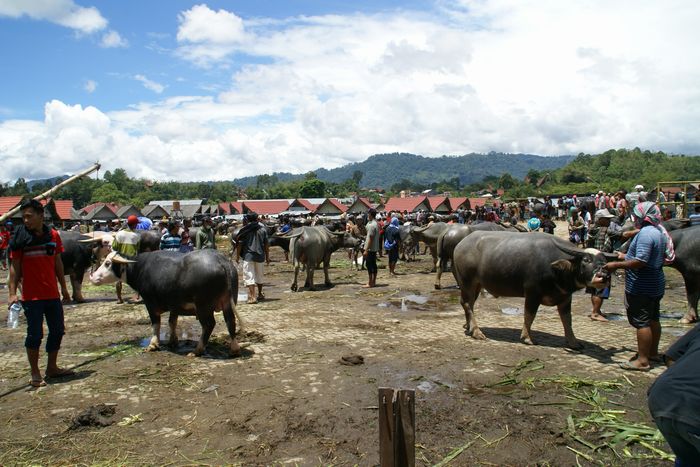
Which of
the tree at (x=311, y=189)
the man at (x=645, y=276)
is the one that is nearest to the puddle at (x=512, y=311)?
the man at (x=645, y=276)

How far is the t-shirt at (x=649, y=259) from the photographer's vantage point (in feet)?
19.1

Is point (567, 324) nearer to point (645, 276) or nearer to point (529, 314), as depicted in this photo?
point (529, 314)

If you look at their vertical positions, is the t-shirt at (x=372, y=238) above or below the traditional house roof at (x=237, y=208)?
above

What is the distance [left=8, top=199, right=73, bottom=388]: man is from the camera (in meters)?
5.84

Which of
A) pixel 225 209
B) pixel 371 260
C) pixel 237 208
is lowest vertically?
pixel 225 209

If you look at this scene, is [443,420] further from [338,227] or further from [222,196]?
[222,196]

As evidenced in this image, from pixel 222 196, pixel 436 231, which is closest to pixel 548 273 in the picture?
pixel 436 231

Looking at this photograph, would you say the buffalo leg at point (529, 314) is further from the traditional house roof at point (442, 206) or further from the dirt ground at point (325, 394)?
the traditional house roof at point (442, 206)

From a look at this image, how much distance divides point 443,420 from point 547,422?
3.36ft

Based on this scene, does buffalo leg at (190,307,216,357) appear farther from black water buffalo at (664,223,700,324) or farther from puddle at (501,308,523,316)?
black water buffalo at (664,223,700,324)

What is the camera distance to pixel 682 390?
2.32 meters

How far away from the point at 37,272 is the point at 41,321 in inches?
23.2

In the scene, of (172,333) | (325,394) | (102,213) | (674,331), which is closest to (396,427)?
(325,394)

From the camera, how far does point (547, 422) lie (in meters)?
4.89
